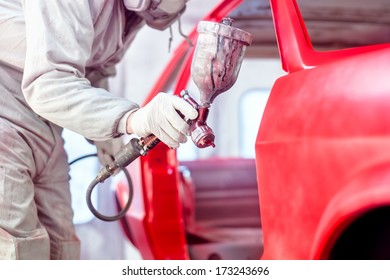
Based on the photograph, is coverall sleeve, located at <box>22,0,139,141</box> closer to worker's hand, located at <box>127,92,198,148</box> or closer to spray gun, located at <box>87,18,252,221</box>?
worker's hand, located at <box>127,92,198,148</box>

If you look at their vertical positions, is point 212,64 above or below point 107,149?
above

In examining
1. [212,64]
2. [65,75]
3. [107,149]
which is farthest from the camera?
[107,149]

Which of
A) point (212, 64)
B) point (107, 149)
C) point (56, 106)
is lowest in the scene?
point (107, 149)

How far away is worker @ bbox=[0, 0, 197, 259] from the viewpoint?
52.5 inches

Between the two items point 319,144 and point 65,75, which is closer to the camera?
point 319,144

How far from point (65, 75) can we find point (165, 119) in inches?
10.9

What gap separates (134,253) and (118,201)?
109cm

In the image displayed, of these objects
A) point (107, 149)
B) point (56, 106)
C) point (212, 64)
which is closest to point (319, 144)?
point (212, 64)

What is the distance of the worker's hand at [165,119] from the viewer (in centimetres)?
126

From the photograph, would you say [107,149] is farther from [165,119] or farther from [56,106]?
[165,119]

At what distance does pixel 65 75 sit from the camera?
4.46 ft

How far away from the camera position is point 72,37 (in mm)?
1383

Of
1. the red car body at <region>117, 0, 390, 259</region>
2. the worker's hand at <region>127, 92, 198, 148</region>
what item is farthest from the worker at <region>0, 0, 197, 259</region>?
the red car body at <region>117, 0, 390, 259</region>
